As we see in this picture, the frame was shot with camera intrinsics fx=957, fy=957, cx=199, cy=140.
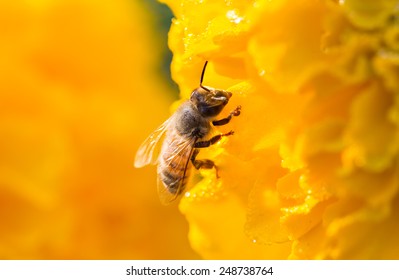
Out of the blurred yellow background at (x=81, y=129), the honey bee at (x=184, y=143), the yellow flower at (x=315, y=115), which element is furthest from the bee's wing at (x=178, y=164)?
the blurred yellow background at (x=81, y=129)

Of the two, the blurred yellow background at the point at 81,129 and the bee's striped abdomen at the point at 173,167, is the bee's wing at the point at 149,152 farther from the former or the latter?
the blurred yellow background at the point at 81,129

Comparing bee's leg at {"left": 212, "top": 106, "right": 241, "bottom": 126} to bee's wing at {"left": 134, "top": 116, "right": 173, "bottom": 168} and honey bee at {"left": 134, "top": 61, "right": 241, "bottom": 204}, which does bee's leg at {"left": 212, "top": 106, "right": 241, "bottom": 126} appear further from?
bee's wing at {"left": 134, "top": 116, "right": 173, "bottom": 168}

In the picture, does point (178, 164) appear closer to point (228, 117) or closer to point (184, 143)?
point (184, 143)

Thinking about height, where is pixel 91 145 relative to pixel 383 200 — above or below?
below

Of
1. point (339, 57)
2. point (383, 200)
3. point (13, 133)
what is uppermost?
point (339, 57)

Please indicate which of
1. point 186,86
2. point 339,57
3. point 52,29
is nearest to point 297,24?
point 339,57

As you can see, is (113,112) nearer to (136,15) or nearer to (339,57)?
(136,15)
